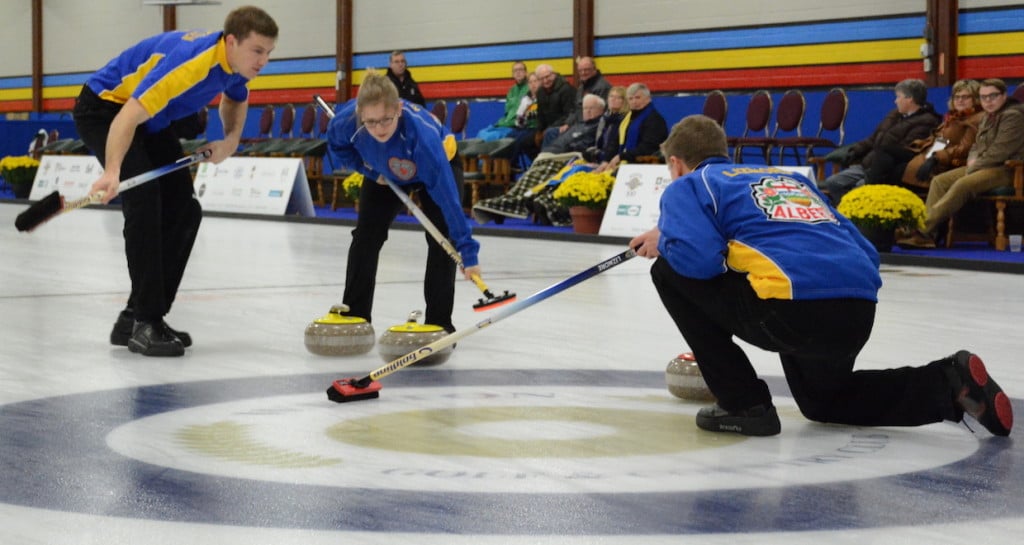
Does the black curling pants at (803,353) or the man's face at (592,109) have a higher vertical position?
the man's face at (592,109)

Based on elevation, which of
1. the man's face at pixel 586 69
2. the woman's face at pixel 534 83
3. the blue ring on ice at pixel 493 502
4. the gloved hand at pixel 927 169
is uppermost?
the man's face at pixel 586 69

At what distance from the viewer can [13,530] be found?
A: 9.24 feet

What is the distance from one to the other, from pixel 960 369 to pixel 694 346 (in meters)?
0.70

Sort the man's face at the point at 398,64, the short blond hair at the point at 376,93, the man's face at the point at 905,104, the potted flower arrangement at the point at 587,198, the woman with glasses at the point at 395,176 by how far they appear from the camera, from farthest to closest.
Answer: the man's face at the point at 398,64, the potted flower arrangement at the point at 587,198, the man's face at the point at 905,104, the woman with glasses at the point at 395,176, the short blond hair at the point at 376,93

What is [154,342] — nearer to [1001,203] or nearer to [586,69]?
[1001,203]

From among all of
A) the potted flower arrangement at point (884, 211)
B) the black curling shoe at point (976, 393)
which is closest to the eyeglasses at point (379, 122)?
the black curling shoe at point (976, 393)

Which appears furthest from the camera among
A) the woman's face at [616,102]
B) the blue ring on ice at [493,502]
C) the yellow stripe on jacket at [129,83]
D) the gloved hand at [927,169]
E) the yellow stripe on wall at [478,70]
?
the yellow stripe on wall at [478,70]

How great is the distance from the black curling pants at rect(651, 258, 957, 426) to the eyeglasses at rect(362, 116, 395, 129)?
5.17ft

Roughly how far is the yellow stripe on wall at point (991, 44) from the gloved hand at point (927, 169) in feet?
9.24

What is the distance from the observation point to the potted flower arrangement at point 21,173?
21.8 meters

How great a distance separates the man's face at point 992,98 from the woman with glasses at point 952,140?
1.03ft

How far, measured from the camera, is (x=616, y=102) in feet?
46.7

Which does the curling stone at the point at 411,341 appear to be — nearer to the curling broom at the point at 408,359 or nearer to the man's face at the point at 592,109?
the curling broom at the point at 408,359

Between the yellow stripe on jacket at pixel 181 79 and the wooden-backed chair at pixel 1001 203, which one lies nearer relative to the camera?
the yellow stripe on jacket at pixel 181 79
